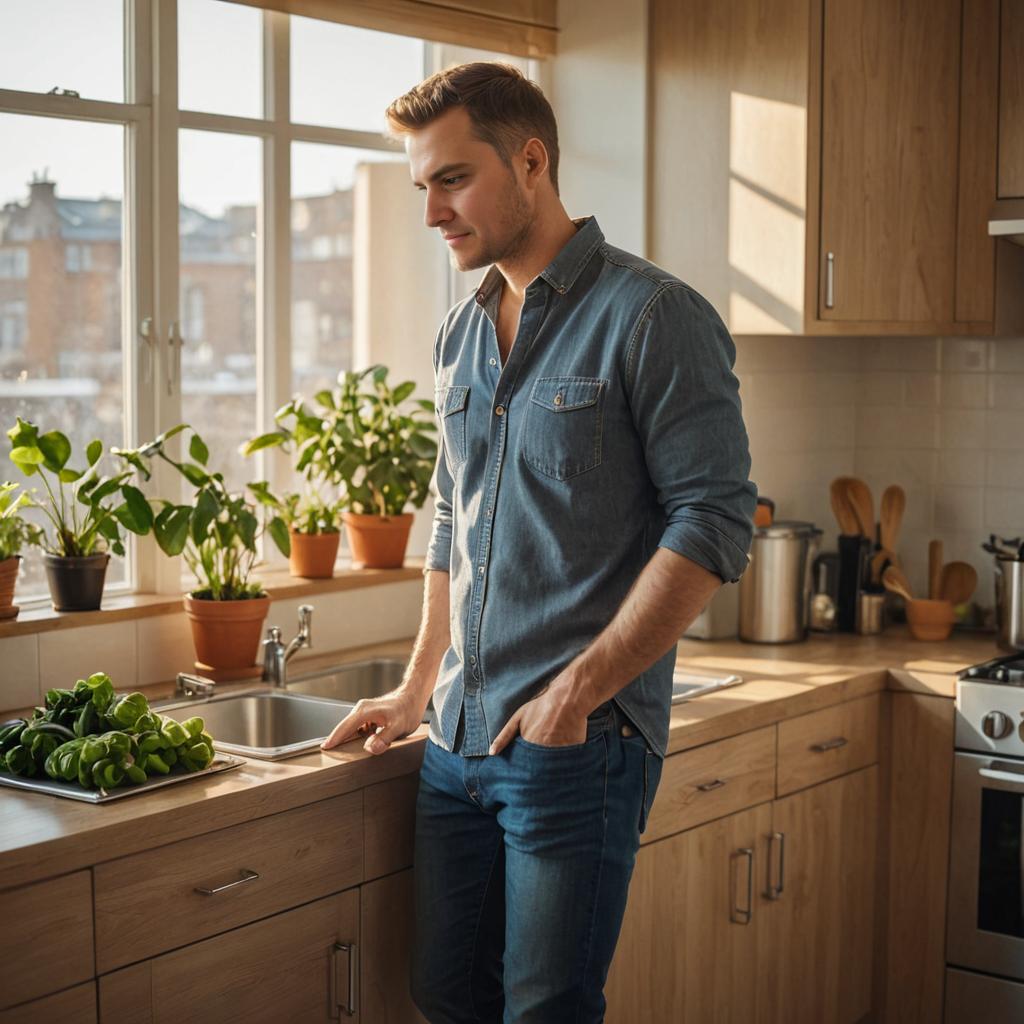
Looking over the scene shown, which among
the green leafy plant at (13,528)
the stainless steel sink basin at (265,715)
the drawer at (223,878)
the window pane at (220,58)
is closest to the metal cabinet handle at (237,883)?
the drawer at (223,878)

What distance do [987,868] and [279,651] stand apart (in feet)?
5.21

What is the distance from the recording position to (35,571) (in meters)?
2.88

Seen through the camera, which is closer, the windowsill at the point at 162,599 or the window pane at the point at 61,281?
the windowsill at the point at 162,599

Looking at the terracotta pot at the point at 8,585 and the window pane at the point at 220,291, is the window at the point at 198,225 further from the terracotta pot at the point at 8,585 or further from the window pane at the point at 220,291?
the terracotta pot at the point at 8,585

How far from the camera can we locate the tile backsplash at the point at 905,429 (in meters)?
3.80

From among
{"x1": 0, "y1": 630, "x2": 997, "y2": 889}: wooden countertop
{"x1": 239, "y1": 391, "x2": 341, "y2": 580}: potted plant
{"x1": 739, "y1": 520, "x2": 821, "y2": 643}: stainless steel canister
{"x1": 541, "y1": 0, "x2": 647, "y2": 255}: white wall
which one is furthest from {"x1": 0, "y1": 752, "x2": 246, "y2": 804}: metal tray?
{"x1": 541, "y1": 0, "x2": 647, "y2": 255}: white wall

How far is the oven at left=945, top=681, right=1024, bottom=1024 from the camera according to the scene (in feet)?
10.2

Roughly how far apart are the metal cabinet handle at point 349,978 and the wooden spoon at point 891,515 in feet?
6.69

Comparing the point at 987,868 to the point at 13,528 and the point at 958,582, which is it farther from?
the point at 13,528

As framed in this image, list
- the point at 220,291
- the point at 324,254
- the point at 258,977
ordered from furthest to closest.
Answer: the point at 324,254 < the point at 220,291 < the point at 258,977

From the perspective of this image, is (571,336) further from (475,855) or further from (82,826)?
(82,826)

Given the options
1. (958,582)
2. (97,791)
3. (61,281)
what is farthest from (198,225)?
(958,582)

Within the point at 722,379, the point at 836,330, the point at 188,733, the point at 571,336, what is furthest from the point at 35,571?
the point at 836,330

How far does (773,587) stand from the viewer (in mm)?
3516
